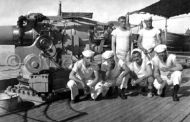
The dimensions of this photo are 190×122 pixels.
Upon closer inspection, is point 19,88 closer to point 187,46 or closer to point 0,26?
point 0,26

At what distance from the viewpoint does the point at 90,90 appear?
5.00 m

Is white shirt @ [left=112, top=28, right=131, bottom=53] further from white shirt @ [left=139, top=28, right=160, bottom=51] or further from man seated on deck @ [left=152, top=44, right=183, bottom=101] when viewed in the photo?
man seated on deck @ [left=152, top=44, right=183, bottom=101]

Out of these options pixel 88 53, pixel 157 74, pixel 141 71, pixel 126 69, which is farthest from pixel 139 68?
pixel 88 53

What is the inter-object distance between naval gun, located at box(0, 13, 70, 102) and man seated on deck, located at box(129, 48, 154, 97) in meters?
1.37

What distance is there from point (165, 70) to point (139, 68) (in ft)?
1.84

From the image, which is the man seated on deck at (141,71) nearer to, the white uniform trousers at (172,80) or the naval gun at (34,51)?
the white uniform trousers at (172,80)

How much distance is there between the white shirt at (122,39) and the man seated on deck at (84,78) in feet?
3.04

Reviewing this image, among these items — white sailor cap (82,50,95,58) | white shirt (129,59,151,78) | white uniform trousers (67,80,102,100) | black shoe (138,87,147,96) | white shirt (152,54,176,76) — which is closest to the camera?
white sailor cap (82,50,95,58)

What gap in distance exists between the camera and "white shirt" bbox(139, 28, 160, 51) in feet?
17.8

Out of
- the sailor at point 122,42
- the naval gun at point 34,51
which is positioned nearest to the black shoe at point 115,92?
the sailor at point 122,42

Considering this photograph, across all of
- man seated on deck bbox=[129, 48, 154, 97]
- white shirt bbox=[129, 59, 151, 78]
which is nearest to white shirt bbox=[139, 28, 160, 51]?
man seated on deck bbox=[129, 48, 154, 97]

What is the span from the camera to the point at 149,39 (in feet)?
17.9

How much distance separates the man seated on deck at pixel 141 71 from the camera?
5172mm

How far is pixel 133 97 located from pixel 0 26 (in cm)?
299
